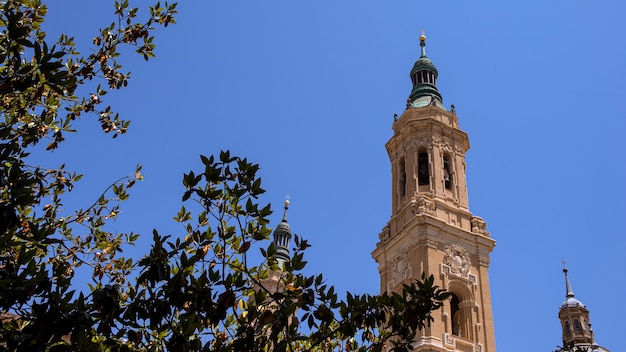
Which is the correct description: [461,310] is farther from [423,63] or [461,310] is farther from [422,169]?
[423,63]

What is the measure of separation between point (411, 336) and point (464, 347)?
2060 centimetres

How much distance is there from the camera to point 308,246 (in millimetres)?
6410

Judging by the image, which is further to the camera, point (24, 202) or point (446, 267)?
point (446, 267)

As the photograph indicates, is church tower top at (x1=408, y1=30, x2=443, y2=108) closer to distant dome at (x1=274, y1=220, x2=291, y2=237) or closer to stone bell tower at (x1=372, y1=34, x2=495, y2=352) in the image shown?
stone bell tower at (x1=372, y1=34, x2=495, y2=352)

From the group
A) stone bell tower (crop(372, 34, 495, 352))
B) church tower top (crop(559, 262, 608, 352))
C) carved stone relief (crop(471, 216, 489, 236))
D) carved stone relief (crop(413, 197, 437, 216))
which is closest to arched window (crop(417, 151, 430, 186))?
stone bell tower (crop(372, 34, 495, 352))

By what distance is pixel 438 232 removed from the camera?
1104 inches

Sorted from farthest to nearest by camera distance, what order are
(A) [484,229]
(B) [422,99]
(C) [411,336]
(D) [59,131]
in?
(B) [422,99], (A) [484,229], (D) [59,131], (C) [411,336]

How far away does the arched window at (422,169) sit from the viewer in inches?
1215

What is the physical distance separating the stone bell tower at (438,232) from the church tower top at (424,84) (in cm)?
18

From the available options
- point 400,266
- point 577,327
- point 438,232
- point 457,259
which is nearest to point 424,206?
point 438,232

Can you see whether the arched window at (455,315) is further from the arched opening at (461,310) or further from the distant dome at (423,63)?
the distant dome at (423,63)

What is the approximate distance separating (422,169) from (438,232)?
433 centimetres

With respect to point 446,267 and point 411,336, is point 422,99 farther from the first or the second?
point 411,336

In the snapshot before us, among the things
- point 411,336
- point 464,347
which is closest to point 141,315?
point 411,336
